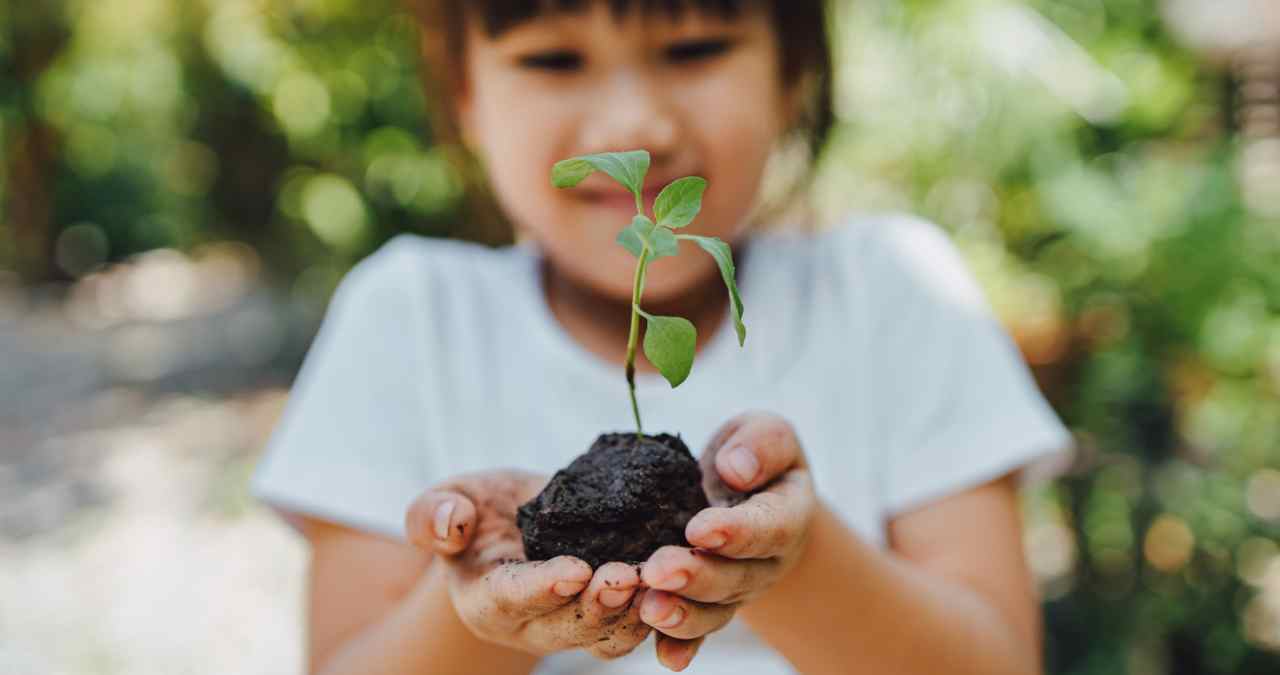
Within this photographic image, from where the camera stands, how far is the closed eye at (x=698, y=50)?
1.71m

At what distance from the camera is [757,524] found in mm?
1070

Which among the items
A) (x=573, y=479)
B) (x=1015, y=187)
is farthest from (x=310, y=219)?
(x=573, y=479)

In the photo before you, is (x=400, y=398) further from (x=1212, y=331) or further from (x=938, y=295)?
(x=1212, y=331)

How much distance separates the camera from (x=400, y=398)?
1963mm

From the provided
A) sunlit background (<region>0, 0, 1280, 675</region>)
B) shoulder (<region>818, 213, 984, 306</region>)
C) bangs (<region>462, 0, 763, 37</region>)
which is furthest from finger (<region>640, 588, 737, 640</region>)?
sunlit background (<region>0, 0, 1280, 675</region>)

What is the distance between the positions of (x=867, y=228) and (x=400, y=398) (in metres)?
0.99

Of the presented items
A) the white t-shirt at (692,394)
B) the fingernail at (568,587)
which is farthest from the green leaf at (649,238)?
the white t-shirt at (692,394)

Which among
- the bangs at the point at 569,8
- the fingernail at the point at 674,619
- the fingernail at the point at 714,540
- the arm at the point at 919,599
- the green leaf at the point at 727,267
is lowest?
the arm at the point at 919,599

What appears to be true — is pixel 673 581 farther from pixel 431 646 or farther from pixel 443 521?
pixel 431 646

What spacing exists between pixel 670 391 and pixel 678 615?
3.00 ft

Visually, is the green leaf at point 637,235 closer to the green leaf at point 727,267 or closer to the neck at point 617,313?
the green leaf at point 727,267

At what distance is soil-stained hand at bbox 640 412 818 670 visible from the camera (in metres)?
1.04

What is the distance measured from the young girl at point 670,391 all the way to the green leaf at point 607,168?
0.31 metres

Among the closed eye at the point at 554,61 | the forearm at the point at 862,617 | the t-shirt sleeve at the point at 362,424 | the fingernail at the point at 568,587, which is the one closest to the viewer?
the fingernail at the point at 568,587
